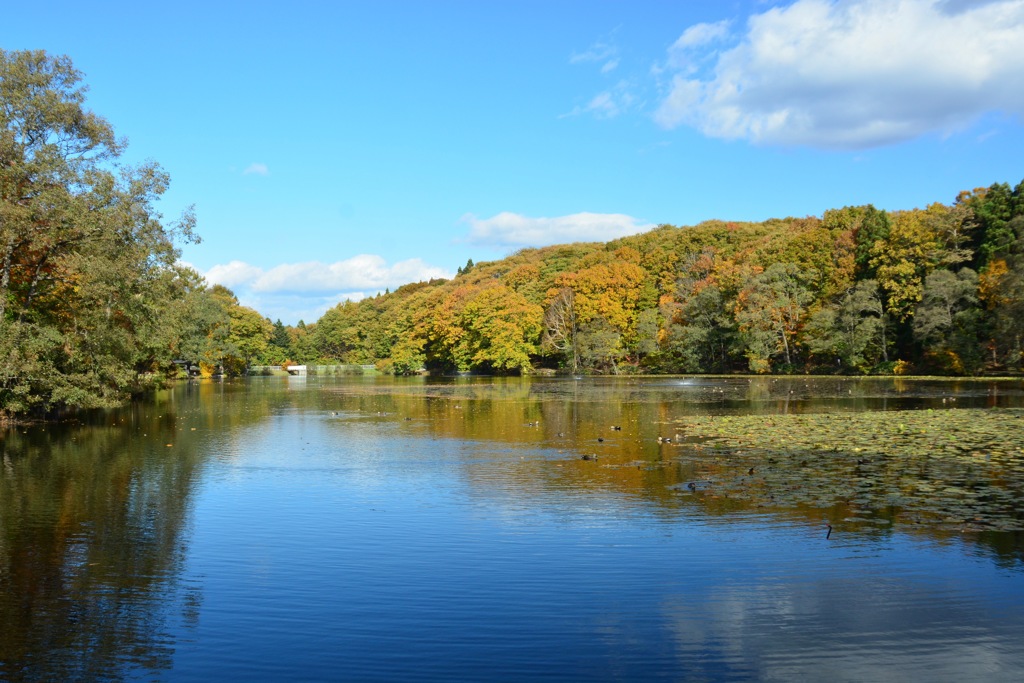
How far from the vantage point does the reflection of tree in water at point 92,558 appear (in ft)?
23.8

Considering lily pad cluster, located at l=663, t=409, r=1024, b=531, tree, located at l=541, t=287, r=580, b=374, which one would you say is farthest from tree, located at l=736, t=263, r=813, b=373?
lily pad cluster, located at l=663, t=409, r=1024, b=531

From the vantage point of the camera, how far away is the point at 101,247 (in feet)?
87.1

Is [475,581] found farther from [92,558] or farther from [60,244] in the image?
[60,244]

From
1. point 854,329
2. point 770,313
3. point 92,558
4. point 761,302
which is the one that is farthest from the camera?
point 761,302

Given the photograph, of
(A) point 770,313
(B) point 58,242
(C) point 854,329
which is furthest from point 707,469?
(A) point 770,313

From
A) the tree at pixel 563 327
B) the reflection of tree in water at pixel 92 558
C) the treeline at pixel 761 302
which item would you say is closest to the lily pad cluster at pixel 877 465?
the reflection of tree in water at pixel 92 558

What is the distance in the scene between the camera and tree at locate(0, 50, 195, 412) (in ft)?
82.6

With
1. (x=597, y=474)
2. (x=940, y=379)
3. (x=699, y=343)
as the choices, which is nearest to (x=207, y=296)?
(x=699, y=343)

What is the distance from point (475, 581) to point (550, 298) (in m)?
80.0

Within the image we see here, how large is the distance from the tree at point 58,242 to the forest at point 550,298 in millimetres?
73

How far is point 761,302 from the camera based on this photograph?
67.2 meters

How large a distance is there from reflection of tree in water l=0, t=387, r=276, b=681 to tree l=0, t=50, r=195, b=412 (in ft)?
17.6

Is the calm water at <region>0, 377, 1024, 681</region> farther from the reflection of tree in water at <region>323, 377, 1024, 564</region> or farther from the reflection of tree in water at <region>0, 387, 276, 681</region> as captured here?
the reflection of tree in water at <region>323, 377, 1024, 564</region>

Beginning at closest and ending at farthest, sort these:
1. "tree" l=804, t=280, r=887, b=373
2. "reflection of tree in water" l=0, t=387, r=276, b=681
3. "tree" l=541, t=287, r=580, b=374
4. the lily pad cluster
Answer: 1. "reflection of tree in water" l=0, t=387, r=276, b=681
2. the lily pad cluster
3. "tree" l=804, t=280, r=887, b=373
4. "tree" l=541, t=287, r=580, b=374
